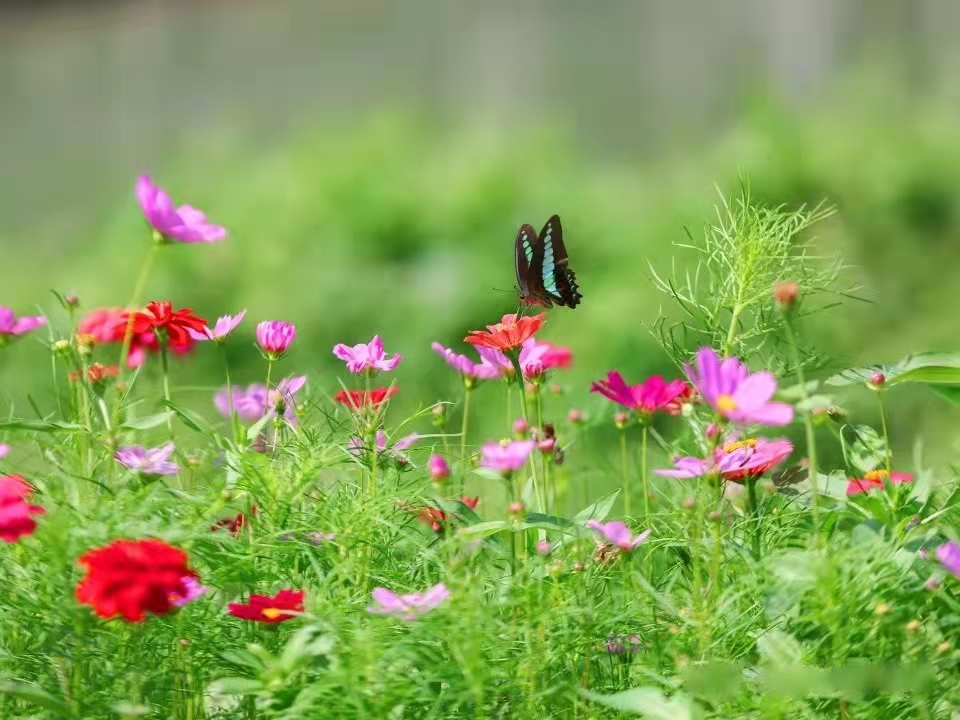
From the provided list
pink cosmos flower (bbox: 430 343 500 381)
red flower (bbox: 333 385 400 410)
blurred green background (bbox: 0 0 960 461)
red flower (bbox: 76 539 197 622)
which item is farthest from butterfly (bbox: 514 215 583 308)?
blurred green background (bbox: 0 0 960 461)

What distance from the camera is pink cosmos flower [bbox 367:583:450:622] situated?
0.95 meters

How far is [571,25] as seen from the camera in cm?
461

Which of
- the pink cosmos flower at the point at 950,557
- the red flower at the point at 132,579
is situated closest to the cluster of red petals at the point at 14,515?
the red flower at the point at 132,579

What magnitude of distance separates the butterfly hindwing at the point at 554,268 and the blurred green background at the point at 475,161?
0.89 meters

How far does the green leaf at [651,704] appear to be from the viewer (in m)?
0.91

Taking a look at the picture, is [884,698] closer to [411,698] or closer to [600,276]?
[411,698]

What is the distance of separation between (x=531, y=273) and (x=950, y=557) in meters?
Result: 0.70

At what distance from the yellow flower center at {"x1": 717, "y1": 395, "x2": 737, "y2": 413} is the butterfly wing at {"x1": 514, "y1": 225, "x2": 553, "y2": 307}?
2.03 feet

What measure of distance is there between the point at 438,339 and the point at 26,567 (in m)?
2.29

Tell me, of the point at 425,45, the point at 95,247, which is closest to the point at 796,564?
the point at 95,247

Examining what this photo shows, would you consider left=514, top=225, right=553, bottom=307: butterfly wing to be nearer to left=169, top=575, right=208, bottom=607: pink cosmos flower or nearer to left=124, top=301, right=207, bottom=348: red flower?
left=124, top=301, right=207, bottom=348: red flower

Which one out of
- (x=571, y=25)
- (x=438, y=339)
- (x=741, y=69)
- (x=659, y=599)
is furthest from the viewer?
(x=571, y=25)

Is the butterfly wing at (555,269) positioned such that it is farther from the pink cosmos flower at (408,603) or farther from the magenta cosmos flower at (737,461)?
the pink cosmos flower at (408,603)

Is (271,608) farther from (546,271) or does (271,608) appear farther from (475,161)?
(475,161)
